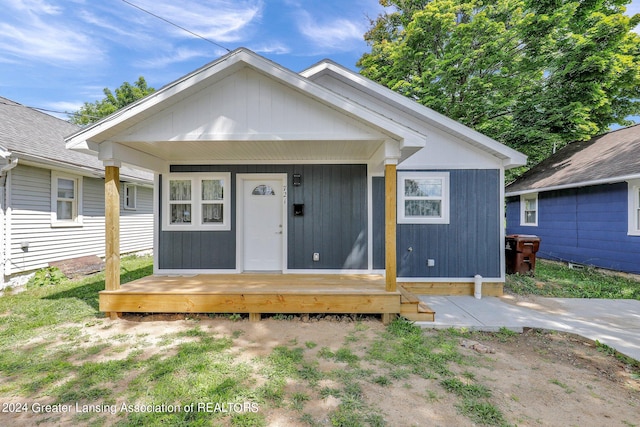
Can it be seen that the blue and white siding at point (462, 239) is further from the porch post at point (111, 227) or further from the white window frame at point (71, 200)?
the white window frame at point (71, 200)

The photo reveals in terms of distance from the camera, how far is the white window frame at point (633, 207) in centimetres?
650

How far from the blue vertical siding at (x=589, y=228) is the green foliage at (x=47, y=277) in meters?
13.6

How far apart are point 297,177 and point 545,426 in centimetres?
481

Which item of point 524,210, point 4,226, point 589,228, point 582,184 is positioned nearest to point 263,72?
point 4,226

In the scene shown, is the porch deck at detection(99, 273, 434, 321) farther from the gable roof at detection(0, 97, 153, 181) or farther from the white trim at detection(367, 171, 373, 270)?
the gable roof at detection(0, 97, 153, 181)

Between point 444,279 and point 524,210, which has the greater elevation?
point 524,210

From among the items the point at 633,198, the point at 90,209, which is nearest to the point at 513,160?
the point at 633,198

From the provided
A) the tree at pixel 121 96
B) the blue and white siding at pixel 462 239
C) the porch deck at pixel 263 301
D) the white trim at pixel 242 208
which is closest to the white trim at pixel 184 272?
the white trim at pixel 242 208

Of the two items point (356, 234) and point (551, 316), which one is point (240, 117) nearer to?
point (356, 234)

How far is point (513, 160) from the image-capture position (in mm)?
5227

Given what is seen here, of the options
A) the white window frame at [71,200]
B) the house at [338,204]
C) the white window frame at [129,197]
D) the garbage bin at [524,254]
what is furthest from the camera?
the white window frame at [129,197]

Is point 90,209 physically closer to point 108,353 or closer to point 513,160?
point 108,353

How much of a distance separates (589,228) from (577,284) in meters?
2.46

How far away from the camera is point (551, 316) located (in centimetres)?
436
